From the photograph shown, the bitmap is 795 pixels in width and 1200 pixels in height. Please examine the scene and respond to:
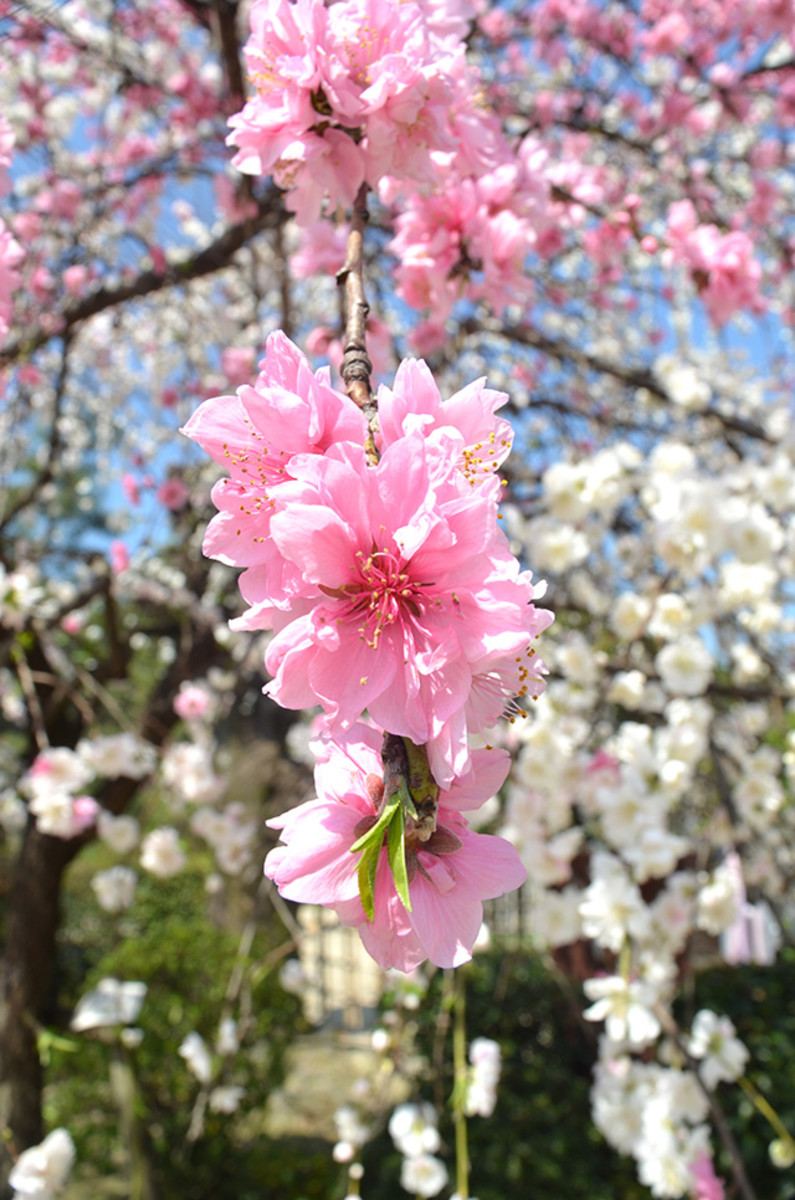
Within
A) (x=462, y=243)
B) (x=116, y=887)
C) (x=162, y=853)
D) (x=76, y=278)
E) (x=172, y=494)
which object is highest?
(x=76, y=278)

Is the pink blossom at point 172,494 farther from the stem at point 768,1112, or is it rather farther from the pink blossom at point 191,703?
the stem at point 768,1112

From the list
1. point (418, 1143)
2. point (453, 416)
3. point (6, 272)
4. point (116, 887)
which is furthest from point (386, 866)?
point (116, 887)

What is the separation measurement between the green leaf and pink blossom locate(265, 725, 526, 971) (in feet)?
0.22

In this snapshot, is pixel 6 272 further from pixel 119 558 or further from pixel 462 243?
pixel 119 558

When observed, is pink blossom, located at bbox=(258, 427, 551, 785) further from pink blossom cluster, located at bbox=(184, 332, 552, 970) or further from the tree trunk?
the tree trunk

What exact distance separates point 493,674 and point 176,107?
4.32 meters

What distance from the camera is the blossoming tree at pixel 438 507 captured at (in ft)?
1.86

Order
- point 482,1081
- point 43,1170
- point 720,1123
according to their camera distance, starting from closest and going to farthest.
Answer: point 720,1123
point 43,1170
point 482,1081

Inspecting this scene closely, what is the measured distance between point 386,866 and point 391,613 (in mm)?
186

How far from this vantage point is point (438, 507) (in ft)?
1.73

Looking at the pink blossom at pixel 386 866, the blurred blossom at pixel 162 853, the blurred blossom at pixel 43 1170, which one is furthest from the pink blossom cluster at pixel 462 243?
the blurred blossom at pixel 162 853

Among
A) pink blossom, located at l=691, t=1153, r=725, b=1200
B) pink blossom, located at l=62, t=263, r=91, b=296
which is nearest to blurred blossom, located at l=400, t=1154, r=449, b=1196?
pink blossom, located at l=691, t=1153, r=725, b=1200

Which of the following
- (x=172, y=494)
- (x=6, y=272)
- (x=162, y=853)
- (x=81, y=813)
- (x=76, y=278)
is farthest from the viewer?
(x=172, y=494)

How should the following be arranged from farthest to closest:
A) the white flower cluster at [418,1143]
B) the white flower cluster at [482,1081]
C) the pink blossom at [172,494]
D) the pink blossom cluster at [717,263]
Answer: the pink blossom at [172,494] < the white flower cluster at [418,1143] < the white flower cluster at [482,1081] < the pink blossom cluster at [717,263]
